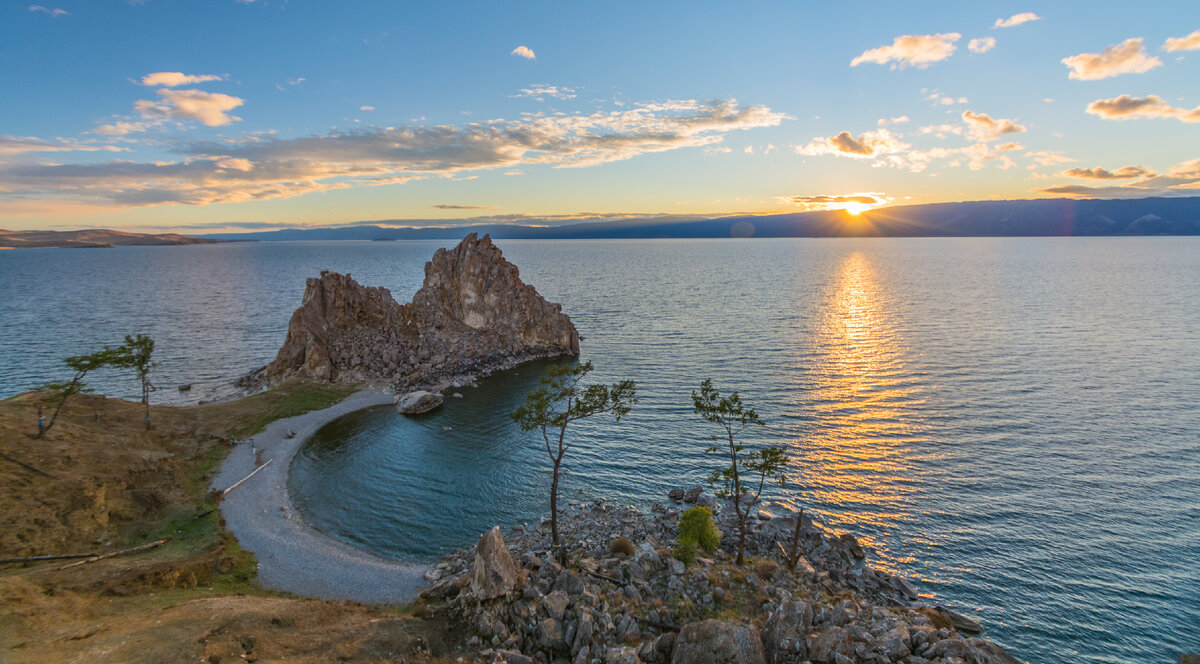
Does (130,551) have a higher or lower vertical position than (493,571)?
lower

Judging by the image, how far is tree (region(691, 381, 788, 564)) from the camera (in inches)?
1439

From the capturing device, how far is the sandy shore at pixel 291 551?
37500mm

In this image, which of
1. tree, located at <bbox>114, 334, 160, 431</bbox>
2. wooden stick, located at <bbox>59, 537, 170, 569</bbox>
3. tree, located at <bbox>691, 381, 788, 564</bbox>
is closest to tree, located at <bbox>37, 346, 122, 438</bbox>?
tree, located at <bbox>114, 334, 160, 431</bbox>

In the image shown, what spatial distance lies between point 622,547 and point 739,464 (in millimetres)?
21065

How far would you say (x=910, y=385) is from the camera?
75.8m

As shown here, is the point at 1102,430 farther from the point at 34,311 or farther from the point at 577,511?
the point at 34,311

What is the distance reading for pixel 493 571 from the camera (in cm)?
3078

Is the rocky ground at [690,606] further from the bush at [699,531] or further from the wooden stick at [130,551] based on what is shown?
the wooden stick at [130,551]

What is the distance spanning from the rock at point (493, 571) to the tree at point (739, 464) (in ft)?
48.5

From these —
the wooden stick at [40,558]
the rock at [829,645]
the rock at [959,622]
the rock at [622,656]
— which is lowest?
the rock at [959,622]

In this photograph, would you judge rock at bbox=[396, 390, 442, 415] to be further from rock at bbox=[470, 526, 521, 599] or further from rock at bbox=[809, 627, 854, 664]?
rock at bbox=[809, 627, 854, 664]

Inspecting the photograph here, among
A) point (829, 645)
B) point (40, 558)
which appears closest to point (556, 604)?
point (829, 645)

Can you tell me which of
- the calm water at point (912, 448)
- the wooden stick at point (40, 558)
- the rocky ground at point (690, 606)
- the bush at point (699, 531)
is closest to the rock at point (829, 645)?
the rocky ground at point (690, 606)

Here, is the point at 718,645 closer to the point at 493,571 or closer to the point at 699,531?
the point at 493,571
